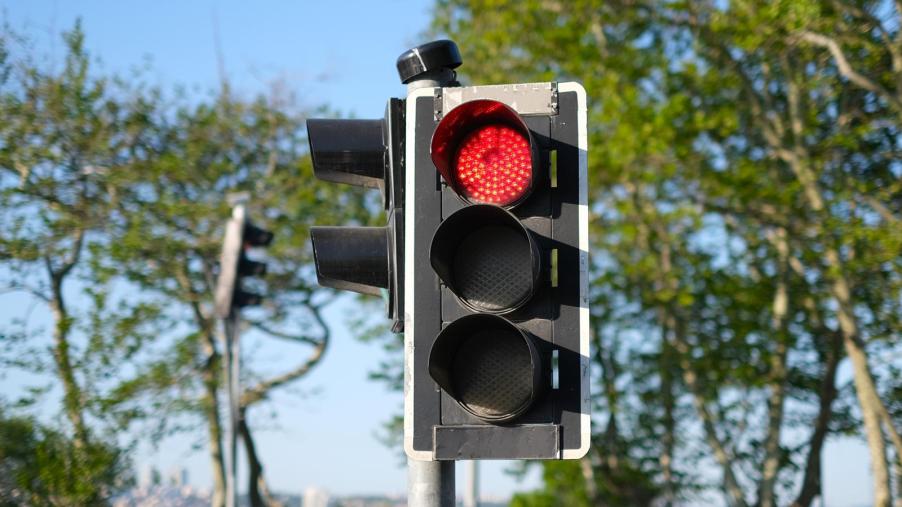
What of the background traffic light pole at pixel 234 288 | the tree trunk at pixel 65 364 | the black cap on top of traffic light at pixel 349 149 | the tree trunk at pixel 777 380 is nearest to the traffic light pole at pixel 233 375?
the background traffic light pole at pixel 234 288

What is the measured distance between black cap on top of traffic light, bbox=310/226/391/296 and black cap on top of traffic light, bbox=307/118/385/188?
0.74ft

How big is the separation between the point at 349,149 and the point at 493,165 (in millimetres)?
735

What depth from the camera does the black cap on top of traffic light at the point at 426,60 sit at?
12.5ft

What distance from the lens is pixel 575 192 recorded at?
3.41m

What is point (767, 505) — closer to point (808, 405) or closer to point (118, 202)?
point (808, 405)

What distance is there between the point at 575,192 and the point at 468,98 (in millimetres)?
444

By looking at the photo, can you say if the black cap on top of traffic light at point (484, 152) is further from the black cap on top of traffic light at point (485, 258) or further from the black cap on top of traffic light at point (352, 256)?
the black cap on top of traffic light at point (352, 256)

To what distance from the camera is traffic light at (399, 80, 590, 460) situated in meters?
3.32

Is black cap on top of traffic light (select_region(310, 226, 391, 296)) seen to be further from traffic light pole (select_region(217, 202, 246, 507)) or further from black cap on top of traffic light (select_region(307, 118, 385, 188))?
traffic light pole (select_region(217, 202, 246, 507))

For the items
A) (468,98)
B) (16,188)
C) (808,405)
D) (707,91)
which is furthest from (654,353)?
(468,98)

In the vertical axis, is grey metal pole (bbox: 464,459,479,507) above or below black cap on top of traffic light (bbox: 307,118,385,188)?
below

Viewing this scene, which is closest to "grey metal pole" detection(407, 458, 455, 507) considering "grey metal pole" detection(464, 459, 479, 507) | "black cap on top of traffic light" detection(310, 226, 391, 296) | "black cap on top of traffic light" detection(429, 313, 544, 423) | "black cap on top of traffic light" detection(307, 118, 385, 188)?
"black cap on top of traffic light" detection(429, 313, 544, 423)

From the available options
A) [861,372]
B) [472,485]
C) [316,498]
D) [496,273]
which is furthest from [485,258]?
[316,498]

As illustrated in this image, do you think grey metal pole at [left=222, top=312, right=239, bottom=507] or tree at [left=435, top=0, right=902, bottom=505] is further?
tree at [left=435, top=0, right=902, bottom=505]
